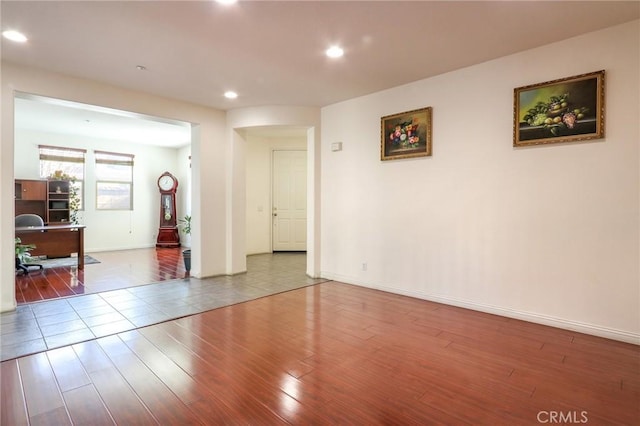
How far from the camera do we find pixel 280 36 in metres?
2.86

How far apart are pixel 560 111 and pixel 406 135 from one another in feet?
5.33

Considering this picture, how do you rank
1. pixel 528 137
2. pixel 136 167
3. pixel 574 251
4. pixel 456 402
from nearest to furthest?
pixel 456 402, pixel 574 251, pixel 528 137, pixel 136 167

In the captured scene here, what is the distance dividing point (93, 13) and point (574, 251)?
4.65 meters

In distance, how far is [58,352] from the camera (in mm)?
2537

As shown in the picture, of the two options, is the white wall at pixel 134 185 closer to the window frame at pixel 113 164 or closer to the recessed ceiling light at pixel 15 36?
the window frame at pixel 113 164

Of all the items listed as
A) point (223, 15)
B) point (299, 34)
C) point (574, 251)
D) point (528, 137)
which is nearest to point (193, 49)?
point (223, 15)

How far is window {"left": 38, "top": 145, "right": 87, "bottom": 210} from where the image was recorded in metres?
7.18

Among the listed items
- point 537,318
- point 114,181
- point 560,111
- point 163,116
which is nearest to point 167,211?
point 114,181

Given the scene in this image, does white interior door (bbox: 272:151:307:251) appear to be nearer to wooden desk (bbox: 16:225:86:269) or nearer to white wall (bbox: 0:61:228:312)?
white wall (bbox: 0:61:228:312)

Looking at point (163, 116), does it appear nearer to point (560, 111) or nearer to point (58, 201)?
point (58, 201)

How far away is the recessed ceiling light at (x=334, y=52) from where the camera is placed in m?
3.08

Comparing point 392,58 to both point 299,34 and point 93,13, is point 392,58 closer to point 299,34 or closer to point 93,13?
point 299,34

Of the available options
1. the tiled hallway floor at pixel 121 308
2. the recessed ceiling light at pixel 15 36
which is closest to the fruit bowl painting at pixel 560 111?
the tiled hallway floor at pixel 121 308

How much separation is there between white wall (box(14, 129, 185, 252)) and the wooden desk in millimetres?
2182
